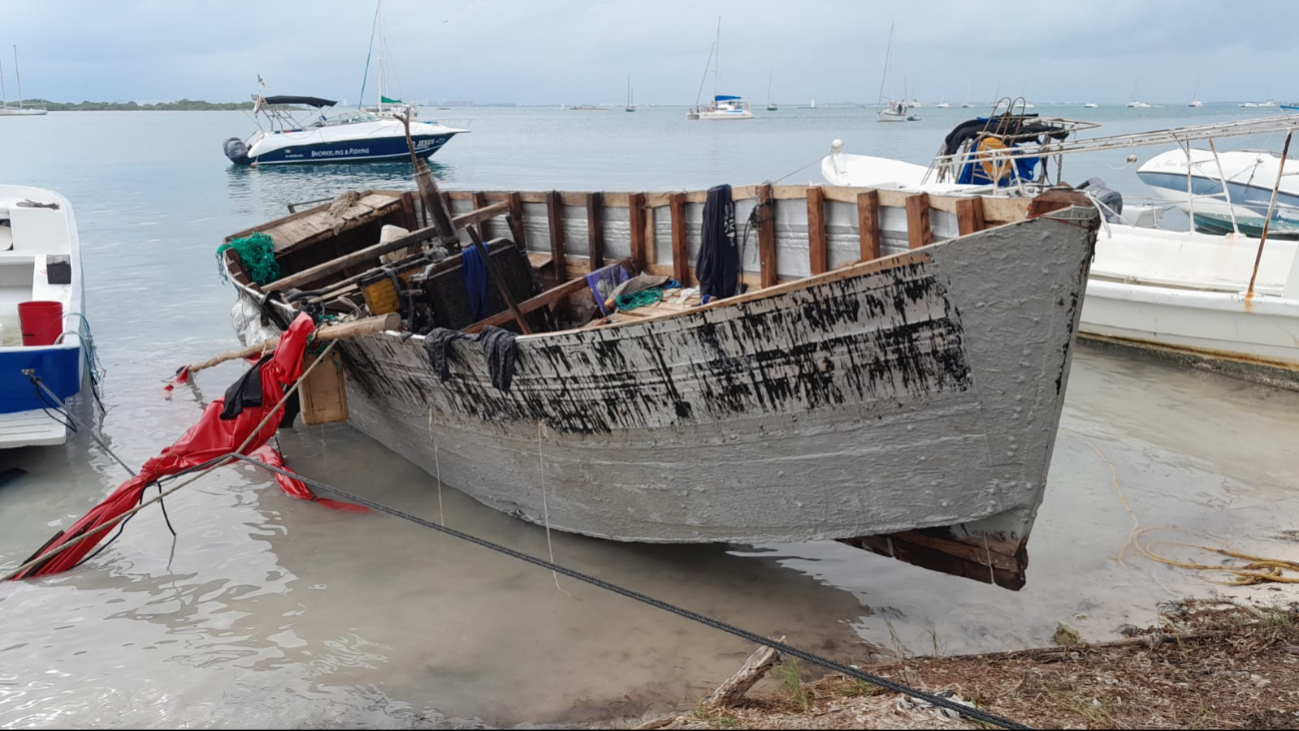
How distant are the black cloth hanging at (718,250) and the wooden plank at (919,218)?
152 centimetres

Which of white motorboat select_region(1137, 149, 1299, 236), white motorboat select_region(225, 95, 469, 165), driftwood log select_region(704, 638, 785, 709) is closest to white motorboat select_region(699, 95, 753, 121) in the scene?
white motorboat select_region(225, 95, 469, 165)

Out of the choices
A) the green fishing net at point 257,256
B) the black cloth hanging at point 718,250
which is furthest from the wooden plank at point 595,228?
the green fishing net at point 257,256

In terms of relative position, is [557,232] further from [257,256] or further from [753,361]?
[753,361]

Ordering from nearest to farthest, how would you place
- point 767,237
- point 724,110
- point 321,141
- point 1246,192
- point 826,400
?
point 826,400
point 767,237
point 1246,192
point 321,141
point 724,110

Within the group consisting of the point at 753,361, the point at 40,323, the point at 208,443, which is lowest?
the point at 208,443

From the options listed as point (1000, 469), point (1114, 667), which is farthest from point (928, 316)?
point (1114, 667)

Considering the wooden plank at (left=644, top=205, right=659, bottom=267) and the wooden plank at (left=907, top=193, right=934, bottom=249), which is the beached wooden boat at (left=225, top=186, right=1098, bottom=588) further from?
the wooden plank at (left=644, top=205, right=659, bottom=267)

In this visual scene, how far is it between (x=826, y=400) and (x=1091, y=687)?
1703mm

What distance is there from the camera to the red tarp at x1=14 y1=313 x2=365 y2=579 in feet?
20.5

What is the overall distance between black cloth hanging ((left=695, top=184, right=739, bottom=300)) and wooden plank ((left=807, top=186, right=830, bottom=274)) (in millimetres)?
674

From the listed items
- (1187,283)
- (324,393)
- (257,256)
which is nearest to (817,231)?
(324,393)

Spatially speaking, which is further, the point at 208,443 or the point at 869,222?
the point at 208,443

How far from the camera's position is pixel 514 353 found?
17.2 ft

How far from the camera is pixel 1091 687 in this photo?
3.98 meters
